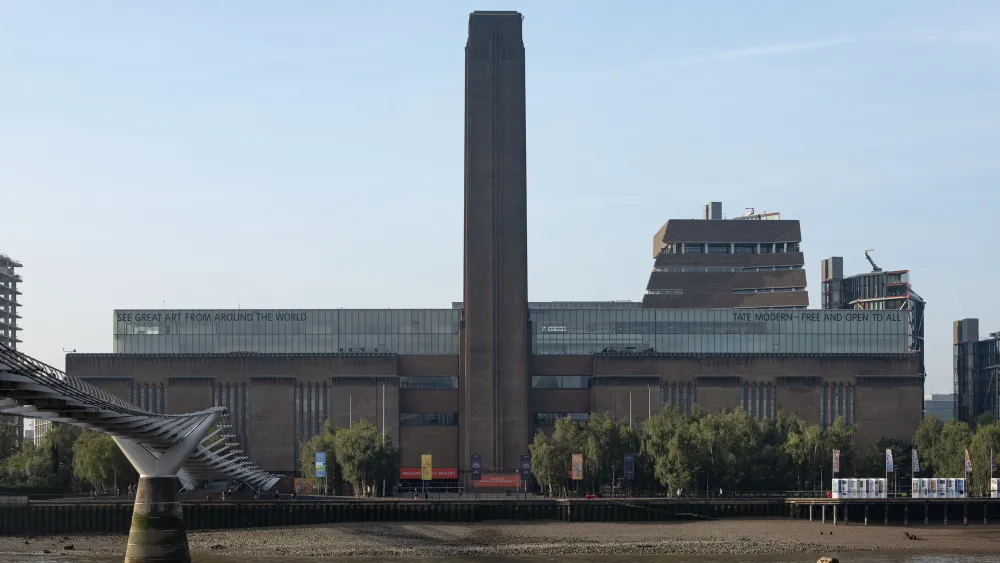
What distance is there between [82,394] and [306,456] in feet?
275

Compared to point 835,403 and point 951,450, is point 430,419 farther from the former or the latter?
point 951,450

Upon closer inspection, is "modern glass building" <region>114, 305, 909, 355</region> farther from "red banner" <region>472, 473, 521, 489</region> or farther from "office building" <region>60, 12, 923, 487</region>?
"red banner" <region>472, 473, 521, 489</region>

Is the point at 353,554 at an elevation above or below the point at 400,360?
below

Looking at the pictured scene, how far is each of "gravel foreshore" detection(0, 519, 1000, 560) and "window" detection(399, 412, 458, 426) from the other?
4984 cm

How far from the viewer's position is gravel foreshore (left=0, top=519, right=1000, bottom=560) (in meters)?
105

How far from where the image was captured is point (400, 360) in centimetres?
17862

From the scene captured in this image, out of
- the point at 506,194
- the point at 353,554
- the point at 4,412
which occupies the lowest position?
the point at 353,554

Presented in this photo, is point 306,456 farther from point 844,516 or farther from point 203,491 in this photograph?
point 844,516

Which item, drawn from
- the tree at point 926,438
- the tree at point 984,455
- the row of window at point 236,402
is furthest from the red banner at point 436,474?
the tree at point 984,455

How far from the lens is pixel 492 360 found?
171250 millimetres

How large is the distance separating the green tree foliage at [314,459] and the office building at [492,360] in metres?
15.1

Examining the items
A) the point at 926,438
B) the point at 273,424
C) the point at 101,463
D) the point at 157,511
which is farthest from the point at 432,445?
the point at 157,511

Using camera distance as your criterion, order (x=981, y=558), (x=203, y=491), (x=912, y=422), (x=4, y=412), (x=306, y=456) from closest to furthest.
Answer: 1. (x=4, y=412)
2. (x=981, y=558)
3. (x=203, y=491)
4. (x=306, y=456)
5. (x=912, y=422)

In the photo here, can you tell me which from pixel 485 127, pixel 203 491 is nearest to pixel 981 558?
pixel 203 491
